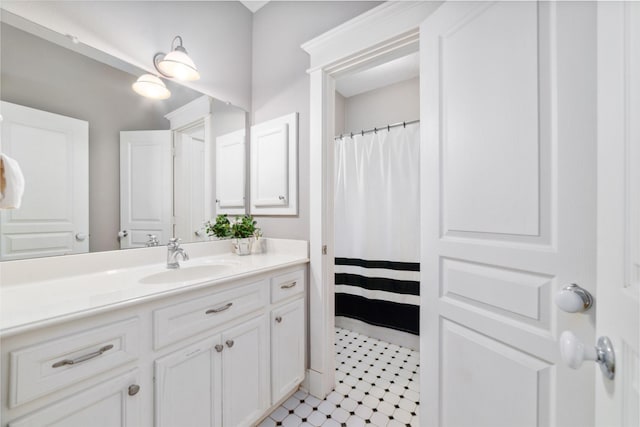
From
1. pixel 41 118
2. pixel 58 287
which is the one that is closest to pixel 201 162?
pixel 41 118

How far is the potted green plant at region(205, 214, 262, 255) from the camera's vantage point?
1.71 meters

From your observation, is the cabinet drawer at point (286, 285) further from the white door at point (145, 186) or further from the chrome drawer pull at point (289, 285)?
the white door at point (145, 186)

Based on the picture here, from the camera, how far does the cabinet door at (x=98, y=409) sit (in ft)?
2.22

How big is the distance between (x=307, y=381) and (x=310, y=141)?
152 centimetres

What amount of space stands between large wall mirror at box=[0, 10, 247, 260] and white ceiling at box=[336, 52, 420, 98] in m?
1.58

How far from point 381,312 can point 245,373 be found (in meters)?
1.45

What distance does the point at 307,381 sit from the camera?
162 centimetres

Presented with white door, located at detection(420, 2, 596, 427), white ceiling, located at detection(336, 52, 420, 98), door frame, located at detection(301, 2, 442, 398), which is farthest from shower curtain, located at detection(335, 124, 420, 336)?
white door, located at detection(420, 2, 596, 427)

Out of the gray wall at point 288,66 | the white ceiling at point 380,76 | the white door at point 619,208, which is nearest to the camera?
the white door at point 619,208

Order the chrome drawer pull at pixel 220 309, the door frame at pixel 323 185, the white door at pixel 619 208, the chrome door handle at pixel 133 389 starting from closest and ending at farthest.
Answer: the white door at pixel 619 208 < the chrome door handle at pixel 133 389 < the chrome drawer pull at pixel 220 309 < the door frame at pixel 323 185

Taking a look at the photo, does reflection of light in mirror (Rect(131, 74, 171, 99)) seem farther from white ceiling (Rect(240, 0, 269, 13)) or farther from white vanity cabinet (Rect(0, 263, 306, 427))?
white vanity cabinet (Rect(0, 263, 306, 427))

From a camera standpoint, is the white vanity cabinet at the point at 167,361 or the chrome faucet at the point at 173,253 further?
the chrome faucet at the point at 173,253

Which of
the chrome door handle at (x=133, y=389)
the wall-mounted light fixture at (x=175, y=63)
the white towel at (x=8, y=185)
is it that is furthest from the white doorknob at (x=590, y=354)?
the wall-mounted light fixture at (x=175, y=63)

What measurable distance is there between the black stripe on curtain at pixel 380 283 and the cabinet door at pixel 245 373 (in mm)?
1321
